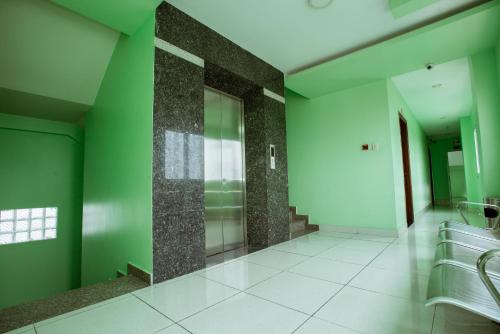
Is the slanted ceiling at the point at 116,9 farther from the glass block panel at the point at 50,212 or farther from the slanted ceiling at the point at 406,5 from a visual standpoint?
the glass block panel at the point at 50,212

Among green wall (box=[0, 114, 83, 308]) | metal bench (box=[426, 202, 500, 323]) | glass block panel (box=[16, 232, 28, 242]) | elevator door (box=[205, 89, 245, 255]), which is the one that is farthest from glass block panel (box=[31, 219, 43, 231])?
metal bench (box=[426, 202, 500, 323])

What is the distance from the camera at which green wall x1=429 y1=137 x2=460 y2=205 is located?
11.5 m

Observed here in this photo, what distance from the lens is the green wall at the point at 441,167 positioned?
1149 cm

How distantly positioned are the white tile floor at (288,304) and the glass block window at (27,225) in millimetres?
3947

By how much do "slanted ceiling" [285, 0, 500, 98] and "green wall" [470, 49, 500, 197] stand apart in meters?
0.23

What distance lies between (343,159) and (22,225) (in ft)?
20.5

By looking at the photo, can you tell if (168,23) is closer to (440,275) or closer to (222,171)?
(222,171)

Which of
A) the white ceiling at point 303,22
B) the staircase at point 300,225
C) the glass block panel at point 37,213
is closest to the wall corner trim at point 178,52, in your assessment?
the white ceiling at point 303,22

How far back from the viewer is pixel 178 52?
269cm

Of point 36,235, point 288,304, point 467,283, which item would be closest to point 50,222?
point 36,235

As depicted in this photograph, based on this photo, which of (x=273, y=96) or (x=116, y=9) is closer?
(x=116, y=9)

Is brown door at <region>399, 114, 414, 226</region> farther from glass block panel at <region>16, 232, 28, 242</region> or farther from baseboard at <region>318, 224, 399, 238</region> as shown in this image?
glass block panel at <region>16, 232, 28, 242</region>

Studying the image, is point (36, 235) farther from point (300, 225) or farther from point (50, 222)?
point (300, 225)

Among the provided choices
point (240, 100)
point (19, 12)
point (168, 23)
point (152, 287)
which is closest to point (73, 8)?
point (19, 12)
